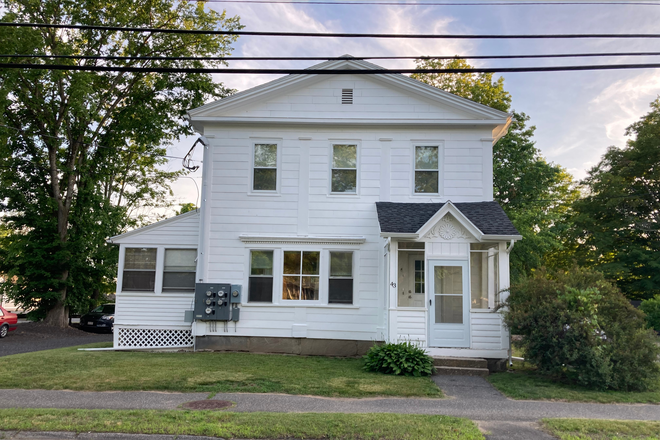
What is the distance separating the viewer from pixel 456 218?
11.8 meters

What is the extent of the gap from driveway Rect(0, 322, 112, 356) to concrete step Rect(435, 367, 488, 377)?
12586mm

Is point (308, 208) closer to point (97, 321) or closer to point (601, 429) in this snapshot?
point (601, 429)

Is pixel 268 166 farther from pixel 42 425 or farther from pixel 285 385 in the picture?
pixel 42 425

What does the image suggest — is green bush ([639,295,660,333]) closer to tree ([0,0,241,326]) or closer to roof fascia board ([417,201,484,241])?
roof fascia board ([417,201,484,241])

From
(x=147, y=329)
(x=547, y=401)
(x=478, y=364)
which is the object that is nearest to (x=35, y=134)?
(x=147, y=329)

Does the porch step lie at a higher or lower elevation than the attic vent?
lower

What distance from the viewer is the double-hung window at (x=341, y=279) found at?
13172mm

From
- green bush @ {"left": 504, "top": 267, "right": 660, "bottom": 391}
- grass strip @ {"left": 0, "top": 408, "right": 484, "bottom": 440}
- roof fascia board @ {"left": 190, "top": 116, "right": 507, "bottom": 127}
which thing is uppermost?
roof fascia board @ {"left": 190, "top": 116, "right": 507, "bottom": 127}

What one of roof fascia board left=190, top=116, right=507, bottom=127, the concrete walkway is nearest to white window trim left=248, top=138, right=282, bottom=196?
roof fascia board left=190, top=116, right=507, bottom=127

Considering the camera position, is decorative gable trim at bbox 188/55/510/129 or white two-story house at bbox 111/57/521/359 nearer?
white two-story house at bbox 111/57/521/359

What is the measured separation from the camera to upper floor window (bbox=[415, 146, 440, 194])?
13.5 metres

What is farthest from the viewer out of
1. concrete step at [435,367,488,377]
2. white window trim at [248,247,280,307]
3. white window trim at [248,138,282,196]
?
white window trim at [248,138,282,196]

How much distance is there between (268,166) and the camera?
1370 cm

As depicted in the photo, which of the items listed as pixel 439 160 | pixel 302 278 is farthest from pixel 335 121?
pixel 302 278
